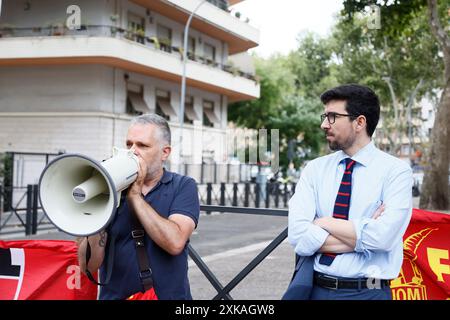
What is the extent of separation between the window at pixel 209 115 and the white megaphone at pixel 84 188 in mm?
28911

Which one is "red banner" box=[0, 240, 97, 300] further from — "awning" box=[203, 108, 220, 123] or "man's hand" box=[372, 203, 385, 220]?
"awning" box=[203, 108, 220, 123]

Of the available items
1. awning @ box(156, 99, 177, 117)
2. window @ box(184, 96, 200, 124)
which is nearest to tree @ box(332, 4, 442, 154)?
window @ box(184, 96, 200, 124)

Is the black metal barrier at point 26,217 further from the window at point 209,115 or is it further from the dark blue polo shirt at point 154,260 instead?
the window at point 209,115

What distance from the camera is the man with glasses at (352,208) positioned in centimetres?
250

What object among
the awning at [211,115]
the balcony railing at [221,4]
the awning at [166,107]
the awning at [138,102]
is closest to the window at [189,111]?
the awning at [166,107]

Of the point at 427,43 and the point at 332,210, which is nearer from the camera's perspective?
the point at 332,210

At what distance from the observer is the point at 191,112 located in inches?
1176

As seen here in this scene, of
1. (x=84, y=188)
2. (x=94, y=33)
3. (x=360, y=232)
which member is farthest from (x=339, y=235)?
(x=94, y=33)

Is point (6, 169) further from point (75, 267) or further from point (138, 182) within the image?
point (138, 182)

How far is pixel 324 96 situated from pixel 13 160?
17.4m

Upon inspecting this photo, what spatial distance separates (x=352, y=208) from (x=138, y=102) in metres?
24.2

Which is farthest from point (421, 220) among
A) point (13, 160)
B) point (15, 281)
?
point (13, 160)

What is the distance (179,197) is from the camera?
2.68m
